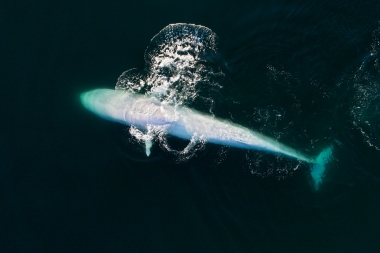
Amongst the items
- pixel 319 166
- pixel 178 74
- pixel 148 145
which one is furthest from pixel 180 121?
pixel 319 166

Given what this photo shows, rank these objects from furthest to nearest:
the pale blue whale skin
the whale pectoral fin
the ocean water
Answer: the whale pectoral fin, the pale blue whale skin, the ocean water

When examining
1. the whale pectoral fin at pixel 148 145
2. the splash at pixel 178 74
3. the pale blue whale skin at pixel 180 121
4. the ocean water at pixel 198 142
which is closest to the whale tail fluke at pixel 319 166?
the pale blue whale skin at pixel 180 121

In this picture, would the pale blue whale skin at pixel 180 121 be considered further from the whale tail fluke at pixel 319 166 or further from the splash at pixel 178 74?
the splash at pixel 178 74

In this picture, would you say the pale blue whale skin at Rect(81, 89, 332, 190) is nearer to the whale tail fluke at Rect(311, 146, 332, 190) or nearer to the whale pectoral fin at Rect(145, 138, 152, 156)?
the whale tail fluke at Rect(311, 146, 332, 190)

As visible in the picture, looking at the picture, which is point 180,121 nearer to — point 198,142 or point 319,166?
point 198,142

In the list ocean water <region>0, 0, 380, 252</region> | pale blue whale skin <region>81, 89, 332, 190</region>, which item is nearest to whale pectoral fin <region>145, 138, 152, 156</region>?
ocean water <region>0, 0, 380, 252</region>

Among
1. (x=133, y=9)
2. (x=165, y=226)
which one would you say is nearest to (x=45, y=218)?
(x=165, y=226)

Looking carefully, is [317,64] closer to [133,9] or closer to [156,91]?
[156,91]
